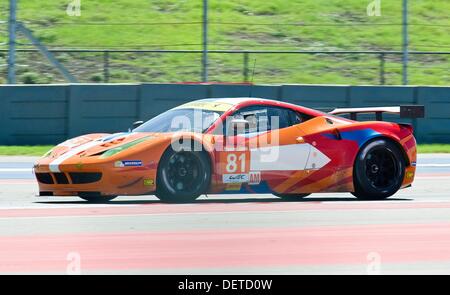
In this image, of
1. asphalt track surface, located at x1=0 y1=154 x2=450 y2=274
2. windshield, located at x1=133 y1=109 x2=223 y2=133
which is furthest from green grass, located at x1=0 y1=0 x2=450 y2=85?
asphalt track surface, located at x1=0 y1=154 x2=450 y2=274

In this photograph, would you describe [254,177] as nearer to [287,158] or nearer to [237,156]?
[237,156]

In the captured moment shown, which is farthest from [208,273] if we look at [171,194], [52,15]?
[52,15]

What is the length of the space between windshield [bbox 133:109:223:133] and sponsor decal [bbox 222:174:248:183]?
58 cm

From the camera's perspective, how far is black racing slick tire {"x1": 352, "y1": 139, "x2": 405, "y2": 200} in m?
11.5

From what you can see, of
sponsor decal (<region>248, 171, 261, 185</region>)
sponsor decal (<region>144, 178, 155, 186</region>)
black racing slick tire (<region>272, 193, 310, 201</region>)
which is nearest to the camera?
sponsor decal (<region>144, 178, 155, 186</region>)

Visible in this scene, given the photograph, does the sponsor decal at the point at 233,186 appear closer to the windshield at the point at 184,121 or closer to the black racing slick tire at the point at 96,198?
the windshield at the point at 184,121

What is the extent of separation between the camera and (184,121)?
11.1 m

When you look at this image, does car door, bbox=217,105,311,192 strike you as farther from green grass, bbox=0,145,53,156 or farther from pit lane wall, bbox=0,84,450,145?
pit lane wall, bbox=0,84,450,145

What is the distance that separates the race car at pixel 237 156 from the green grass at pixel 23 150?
16.4ft

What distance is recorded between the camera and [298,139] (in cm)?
1132

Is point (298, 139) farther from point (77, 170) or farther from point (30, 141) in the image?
point (30, 141)

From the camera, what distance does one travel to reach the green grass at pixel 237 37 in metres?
21.5

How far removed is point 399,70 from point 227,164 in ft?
41.2

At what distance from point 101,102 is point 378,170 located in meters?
7.13
